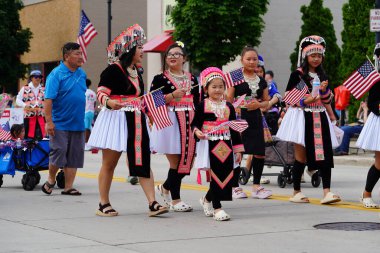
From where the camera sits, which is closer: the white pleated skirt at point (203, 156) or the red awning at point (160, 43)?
the white pleated skirt at point (203, 156)

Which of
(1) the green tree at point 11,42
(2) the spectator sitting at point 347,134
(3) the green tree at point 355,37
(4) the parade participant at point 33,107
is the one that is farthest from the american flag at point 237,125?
(1) the green tree at point 11,42

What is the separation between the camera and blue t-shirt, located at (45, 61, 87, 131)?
45.8 feet

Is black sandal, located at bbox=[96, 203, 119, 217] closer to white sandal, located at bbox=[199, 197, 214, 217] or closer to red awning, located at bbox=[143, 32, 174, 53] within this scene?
white sandal, located at bbox=[199, 197, 214, 217]

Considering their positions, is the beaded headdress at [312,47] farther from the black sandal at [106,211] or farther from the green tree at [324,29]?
the green tree at [324,29]

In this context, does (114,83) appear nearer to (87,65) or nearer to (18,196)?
(18,196)

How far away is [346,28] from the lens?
31656 millimetres

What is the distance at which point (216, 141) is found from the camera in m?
10.9

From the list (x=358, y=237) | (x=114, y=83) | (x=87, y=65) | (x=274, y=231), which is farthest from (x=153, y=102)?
(x=87, y=65)

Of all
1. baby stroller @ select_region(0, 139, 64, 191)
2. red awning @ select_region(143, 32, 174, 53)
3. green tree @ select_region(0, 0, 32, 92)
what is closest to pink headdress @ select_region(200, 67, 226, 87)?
baby stroller @ select_region(0, 139, 64, 191)

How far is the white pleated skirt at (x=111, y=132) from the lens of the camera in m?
11.2

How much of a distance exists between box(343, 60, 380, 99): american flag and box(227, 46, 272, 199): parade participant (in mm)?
1646

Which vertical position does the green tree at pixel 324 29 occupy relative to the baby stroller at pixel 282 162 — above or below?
above

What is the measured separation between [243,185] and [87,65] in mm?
32619

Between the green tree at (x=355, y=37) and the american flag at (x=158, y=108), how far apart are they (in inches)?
788
